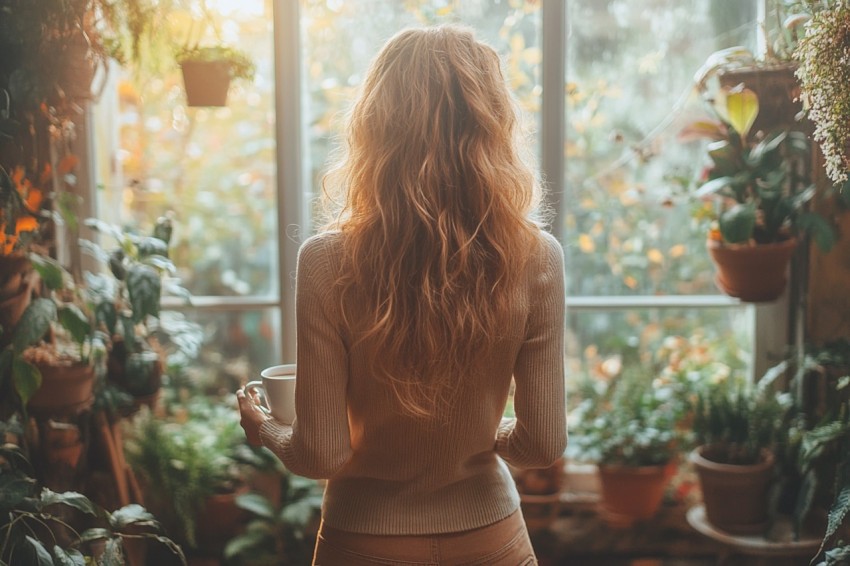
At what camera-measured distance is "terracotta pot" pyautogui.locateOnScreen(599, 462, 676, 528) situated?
2.55 meters

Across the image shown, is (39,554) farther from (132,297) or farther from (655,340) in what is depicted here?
(655,340)

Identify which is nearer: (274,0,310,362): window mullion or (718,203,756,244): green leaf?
(718,203,756,244): green leaf

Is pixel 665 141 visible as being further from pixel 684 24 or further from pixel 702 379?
pixel 702 379

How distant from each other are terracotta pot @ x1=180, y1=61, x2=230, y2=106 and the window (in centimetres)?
15

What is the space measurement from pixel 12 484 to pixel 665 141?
2.06m

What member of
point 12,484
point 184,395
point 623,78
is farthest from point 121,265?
point 623,78

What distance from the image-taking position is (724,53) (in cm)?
233

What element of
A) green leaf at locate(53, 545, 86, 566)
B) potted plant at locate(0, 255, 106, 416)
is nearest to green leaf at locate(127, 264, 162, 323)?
potted plant at locate(0, 255, 106, 416)

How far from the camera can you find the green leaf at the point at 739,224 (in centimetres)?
226

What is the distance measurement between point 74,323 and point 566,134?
1.55 meters

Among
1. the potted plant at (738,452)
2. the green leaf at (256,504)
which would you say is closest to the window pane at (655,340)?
the potted plant at (738,452)

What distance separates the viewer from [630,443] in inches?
101

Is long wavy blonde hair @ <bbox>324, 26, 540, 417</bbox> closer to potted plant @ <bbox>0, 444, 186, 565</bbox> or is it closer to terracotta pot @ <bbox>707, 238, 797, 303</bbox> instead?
potted plant @ <bbox>0, 444, 186, 565</bbox>

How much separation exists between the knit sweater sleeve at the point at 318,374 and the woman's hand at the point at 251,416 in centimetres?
15
